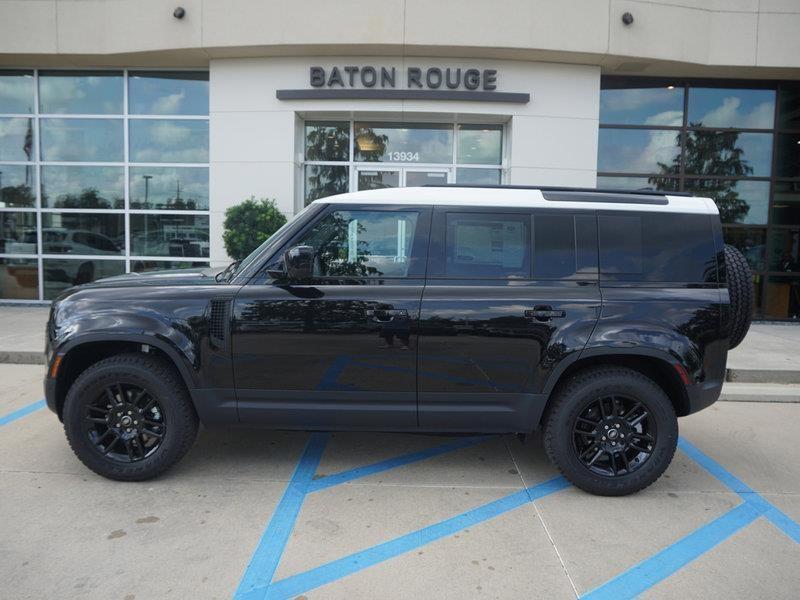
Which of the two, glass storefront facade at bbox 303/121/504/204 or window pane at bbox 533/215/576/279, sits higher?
glass storefront facade at bbox 303/121/504/204

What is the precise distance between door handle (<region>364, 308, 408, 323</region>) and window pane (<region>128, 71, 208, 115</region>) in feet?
30.3

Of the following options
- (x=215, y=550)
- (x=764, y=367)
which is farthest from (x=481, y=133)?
(x=215, y=550)

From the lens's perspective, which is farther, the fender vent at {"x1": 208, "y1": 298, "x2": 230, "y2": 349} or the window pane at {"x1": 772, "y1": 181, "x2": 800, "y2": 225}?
the window pane at {"x1": 772, "y1": 181, "x2": 800, "y2": 225}

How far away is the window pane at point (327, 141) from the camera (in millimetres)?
11102

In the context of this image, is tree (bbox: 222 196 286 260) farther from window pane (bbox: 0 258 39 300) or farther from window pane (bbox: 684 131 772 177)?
window pane (bbox: 684 131 772 177)

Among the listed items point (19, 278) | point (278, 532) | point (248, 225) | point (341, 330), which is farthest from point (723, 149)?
point (19, 278)

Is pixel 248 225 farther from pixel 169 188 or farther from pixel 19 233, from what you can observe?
pixel 19 233

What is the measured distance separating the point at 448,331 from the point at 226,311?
1425mm

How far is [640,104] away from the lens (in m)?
11.4

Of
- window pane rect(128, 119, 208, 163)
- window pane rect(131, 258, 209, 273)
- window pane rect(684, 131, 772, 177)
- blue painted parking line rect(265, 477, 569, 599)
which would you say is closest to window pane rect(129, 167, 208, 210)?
window pane rect(128, 119, 208, 163)

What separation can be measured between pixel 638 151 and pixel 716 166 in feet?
5.20

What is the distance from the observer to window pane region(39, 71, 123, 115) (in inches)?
450

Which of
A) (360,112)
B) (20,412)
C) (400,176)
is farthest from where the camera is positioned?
(400,176)

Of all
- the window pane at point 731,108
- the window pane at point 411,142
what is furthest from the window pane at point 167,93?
the window pane at point 731,108
